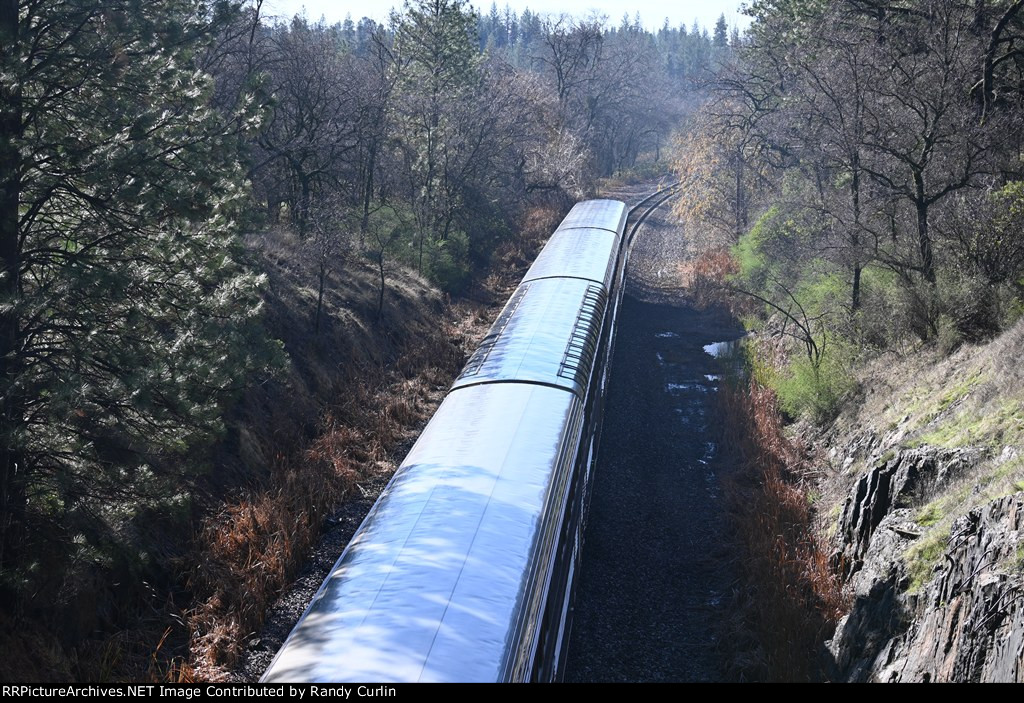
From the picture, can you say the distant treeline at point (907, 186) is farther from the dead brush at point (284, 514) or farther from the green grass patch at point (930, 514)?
the dead brush at point (284, 514)

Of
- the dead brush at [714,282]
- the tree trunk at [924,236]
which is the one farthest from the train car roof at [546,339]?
the dead brush at [714,282]

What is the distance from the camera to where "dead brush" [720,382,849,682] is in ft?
26.1

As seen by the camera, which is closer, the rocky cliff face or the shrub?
the rocky cliff face

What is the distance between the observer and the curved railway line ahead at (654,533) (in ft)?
26.3

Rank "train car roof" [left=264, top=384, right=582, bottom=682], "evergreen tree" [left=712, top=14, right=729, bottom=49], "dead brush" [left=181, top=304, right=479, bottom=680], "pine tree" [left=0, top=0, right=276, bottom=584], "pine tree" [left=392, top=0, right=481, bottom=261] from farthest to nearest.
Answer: "evergreen tree" [left=712, top=14, right=729, bottom=49] < "pine tree" [left=392, top=0, right=481, bottom=261] < "dead brush" [left=181, top=304, right=479, bottom=680] < "pine tree" [left=0, top=0, right=276, bottom=584] < "train car roof" [left=264, top=384, right=582, bottom=682]

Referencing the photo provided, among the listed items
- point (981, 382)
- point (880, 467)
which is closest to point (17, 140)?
point (880, 467)

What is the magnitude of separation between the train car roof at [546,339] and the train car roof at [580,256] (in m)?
0.67

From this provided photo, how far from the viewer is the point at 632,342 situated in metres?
19.2

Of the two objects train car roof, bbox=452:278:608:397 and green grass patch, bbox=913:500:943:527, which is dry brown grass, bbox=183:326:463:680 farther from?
green grass patch, bbox=913:500:943:527

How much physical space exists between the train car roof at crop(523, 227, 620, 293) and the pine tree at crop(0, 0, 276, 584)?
862 centimetres

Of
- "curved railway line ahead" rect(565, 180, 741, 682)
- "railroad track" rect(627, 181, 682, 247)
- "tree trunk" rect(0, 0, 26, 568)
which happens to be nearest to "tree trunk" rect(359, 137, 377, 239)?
"curved railway line ahead" rect(565, 180, 741, 682)

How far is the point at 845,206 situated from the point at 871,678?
11.5m

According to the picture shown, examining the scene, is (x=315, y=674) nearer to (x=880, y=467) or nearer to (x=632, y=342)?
(x=880, y=467)

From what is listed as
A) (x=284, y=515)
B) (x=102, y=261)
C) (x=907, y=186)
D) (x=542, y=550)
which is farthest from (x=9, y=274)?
(x=907, y=186)
